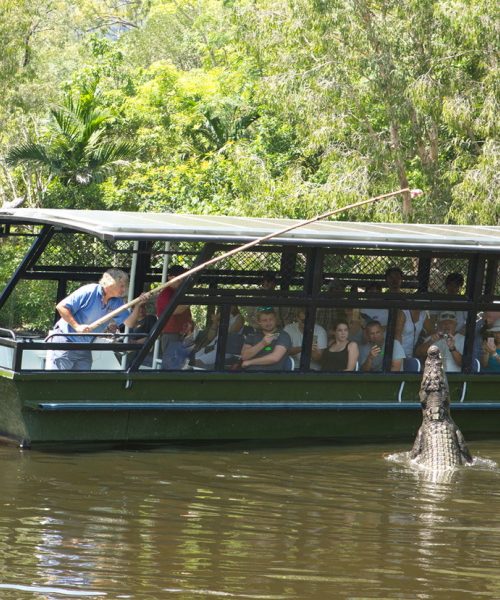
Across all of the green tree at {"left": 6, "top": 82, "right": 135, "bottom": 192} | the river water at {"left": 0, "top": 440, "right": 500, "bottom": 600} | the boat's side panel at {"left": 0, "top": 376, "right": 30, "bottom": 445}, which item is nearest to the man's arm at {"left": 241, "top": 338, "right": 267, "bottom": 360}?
the river water at {"left": 0, "top": 440, "right": 500, "bottom": 600}

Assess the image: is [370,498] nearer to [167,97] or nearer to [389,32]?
[389,32]

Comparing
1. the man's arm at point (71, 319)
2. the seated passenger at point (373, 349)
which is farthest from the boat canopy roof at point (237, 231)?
the seated passenger at point (373, 349)

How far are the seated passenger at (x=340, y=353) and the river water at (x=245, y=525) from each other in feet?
2.50

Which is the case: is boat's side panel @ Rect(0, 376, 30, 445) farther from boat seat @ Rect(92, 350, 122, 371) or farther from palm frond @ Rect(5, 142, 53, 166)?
palm frond @ Rect(5, 142, 53, 166)

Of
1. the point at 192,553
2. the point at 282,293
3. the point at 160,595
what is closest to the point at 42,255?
the point at 282,293

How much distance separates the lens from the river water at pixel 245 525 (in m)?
6.79

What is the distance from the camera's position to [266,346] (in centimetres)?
1108

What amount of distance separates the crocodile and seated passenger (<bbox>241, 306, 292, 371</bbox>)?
51.1 inches

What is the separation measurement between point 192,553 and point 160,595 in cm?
89

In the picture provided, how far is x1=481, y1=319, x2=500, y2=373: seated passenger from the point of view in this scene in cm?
1220

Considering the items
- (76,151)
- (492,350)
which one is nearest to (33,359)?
(492,350)

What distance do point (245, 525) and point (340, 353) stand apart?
3.50 m

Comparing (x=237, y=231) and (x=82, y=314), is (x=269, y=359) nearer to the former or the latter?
(x=237, y=231)

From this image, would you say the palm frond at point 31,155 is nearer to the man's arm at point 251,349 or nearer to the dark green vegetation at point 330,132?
the dark green vegetation at point 330,132
